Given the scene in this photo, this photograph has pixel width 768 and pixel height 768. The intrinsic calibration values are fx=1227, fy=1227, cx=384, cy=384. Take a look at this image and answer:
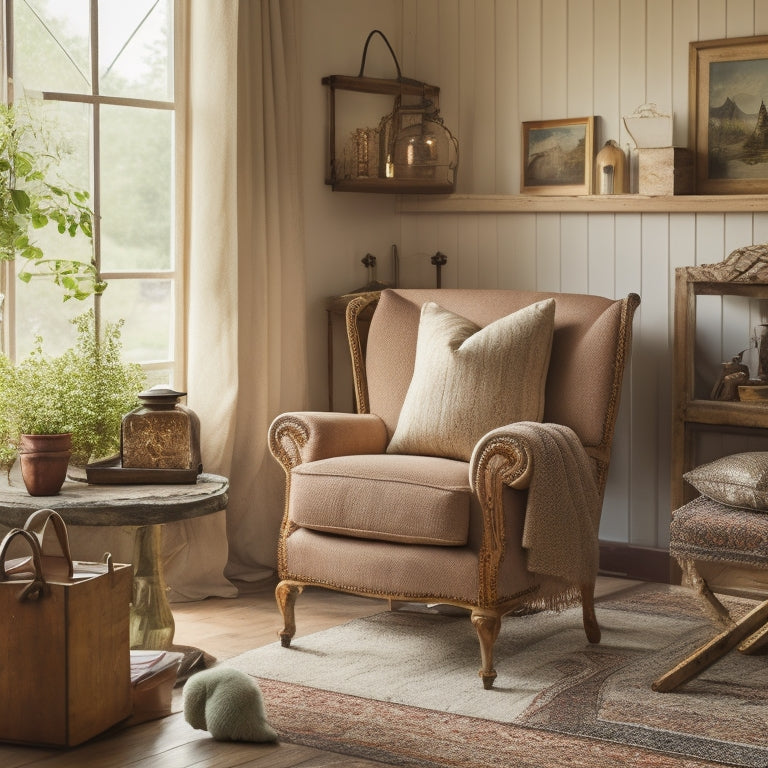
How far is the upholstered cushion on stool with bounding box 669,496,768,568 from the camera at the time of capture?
3.00 m

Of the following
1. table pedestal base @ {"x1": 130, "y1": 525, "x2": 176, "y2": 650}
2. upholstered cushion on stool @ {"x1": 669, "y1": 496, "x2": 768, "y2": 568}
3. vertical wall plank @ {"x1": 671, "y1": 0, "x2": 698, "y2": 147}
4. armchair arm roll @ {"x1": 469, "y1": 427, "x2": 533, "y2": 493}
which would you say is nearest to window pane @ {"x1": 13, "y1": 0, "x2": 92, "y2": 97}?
table pedestal base @ {"x1": 130, "y1": 525, "x2": 176, "y2": 650}

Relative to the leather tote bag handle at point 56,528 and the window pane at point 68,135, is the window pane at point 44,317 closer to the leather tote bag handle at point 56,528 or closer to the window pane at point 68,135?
the window pane at point 68,135

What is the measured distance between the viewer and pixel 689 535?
3.09 meters

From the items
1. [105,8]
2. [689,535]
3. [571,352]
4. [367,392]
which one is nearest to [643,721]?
[689,535]

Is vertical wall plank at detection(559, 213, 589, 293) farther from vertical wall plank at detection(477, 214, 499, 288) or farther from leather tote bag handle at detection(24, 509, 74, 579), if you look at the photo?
leather tote bag handle at detection(24, 509, 74, 579)

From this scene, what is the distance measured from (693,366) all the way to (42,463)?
7.20 ft

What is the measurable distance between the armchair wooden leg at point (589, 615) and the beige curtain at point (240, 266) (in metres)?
1.25

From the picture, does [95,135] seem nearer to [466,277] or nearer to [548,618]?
[466,277]

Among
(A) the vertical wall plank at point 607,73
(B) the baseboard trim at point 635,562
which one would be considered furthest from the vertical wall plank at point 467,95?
(B) the baseboard trim at point 635,562

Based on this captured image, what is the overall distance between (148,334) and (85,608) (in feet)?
5.15

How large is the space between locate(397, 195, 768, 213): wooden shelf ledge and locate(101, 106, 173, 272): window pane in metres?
1.15

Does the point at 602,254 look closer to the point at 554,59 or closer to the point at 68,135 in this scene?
the point at 554,59

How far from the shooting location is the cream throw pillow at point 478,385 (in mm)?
3525

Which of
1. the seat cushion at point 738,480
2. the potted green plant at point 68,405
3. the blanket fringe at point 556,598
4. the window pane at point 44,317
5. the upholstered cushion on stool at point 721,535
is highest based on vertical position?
the window pane at point 44,317
